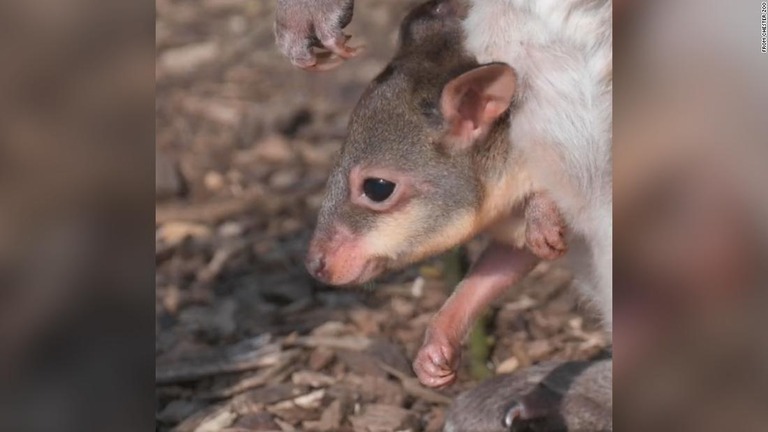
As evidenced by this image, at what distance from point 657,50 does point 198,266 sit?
1052 millimetres

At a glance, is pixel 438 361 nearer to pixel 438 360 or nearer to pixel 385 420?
pixel 438 360

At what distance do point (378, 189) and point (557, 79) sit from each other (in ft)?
1.36

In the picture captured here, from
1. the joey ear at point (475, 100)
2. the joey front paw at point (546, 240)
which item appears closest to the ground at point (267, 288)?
the joey front paw at point (546, 240)

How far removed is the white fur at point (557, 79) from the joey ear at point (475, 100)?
37 millimetres

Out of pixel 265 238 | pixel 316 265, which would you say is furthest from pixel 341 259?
pixel 265 238

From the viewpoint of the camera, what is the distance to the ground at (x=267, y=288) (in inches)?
106

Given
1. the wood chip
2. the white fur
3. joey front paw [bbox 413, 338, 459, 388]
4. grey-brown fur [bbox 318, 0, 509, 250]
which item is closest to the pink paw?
joey front paw [bbox 413, 338, 459, 388]

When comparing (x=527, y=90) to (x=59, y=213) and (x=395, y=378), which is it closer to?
(x=395, y=378)

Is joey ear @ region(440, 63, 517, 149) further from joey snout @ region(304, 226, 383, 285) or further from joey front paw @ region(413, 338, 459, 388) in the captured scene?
joey front paw @ region(413, 338, 459, 388)

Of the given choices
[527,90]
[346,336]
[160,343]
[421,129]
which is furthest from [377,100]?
[160,343]

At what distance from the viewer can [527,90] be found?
2549 mm

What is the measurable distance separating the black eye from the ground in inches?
5.9

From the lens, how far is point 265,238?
276 centimetres

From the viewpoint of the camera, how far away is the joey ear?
250 centimetres
